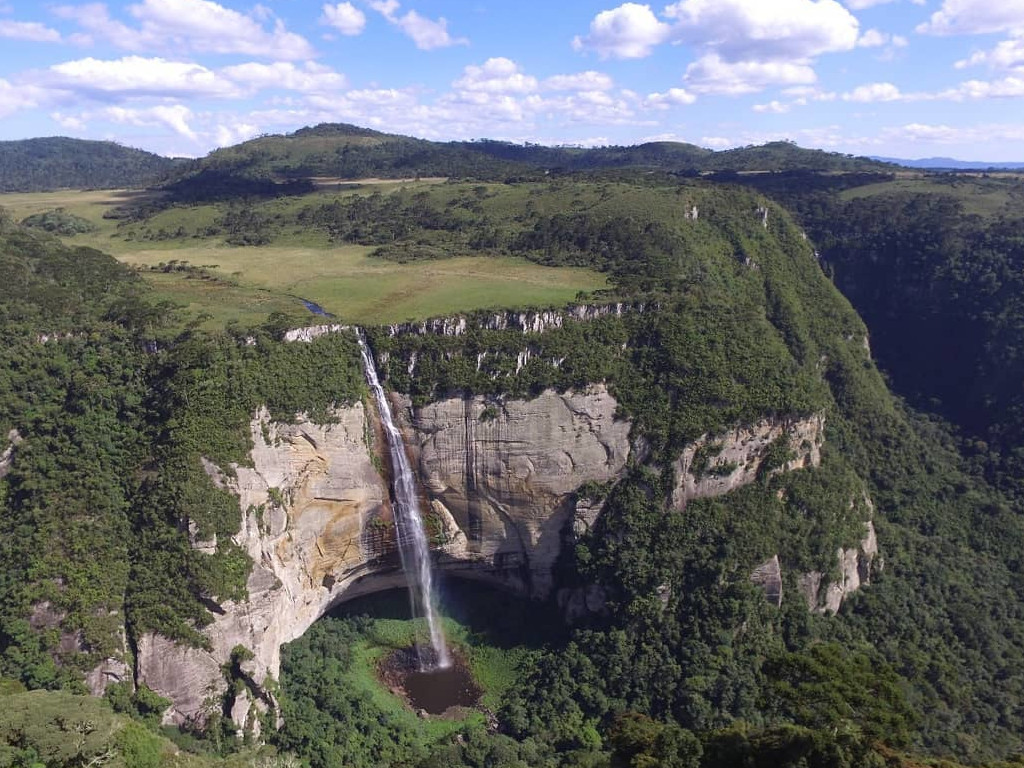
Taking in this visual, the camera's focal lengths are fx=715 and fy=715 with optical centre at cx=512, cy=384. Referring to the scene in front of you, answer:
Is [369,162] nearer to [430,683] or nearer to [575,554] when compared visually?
[575,554]

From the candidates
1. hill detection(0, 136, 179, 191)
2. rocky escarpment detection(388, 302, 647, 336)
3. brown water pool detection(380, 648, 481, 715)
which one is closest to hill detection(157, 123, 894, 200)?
hill detection(0, 136, 179, 191)

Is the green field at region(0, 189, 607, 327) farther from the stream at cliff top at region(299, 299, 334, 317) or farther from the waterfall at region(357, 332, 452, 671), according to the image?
the waterfall at region(357, 332, 452, 671)

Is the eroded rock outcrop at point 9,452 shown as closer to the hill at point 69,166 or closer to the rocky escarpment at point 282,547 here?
the rocky escarpment at point 282,547

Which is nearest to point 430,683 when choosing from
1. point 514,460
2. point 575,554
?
point 575,554

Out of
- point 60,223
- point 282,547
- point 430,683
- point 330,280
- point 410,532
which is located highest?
point 60,223

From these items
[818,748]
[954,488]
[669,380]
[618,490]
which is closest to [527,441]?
[618,490]

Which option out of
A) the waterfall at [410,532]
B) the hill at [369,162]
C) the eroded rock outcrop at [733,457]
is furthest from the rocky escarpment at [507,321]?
the hill at [369,162]
